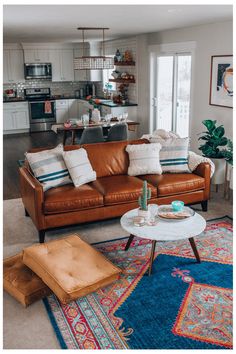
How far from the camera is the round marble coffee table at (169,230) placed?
3355mm

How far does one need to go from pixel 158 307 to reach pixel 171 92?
529 cm

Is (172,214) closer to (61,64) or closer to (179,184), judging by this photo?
(179,184)

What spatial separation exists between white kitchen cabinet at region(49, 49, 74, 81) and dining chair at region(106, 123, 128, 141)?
5500mm

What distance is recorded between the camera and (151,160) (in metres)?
4.82

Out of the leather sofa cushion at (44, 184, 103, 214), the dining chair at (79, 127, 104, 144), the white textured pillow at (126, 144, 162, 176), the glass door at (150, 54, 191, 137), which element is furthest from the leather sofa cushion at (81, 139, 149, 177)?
the glass door at (150, 54, 191, 137)

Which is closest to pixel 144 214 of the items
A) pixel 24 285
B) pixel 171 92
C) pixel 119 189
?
pixel 119 189

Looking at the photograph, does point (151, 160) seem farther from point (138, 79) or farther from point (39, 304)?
point (138, 79)

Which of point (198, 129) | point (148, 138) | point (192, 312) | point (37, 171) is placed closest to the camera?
point (192, 312)

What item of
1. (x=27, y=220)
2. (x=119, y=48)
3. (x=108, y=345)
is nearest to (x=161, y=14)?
(x=27, y=220)

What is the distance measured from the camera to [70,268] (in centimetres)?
325

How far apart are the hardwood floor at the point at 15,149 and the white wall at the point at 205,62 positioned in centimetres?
308

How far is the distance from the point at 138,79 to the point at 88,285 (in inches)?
245

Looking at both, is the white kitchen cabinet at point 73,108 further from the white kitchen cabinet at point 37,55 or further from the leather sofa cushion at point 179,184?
the leather sofa cushion at point 179,184

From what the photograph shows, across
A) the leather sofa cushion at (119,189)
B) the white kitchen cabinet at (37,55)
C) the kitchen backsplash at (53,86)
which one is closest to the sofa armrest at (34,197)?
the leather sofa cushion at (119,189)
